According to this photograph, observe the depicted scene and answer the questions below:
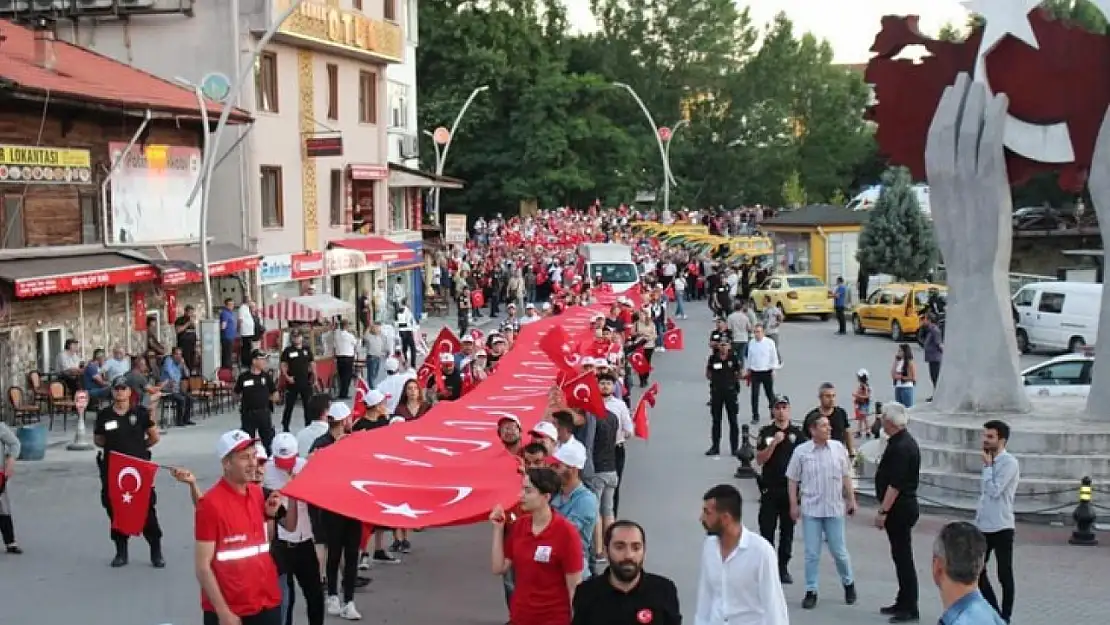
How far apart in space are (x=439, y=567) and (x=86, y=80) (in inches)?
734

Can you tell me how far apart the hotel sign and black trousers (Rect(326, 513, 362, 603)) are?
26018 mm

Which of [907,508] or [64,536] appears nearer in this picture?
[907,508]

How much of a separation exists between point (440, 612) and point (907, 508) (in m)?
3.98

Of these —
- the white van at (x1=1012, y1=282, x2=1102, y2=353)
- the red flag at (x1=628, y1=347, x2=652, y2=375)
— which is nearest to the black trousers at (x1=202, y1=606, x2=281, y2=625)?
the red flag at (x1=628, y1=347, x2=652, y2=375)

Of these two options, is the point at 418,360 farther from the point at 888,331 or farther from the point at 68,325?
the point at 888,331

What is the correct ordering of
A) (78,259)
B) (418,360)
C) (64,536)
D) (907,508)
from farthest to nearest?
1. (418,360)
2. (78,259)
3. (64,536)
4. (907,508)

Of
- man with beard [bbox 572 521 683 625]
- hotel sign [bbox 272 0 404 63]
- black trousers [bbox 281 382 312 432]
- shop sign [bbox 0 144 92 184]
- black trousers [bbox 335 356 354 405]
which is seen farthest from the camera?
hotel sign [bbox 272 0 404 63]

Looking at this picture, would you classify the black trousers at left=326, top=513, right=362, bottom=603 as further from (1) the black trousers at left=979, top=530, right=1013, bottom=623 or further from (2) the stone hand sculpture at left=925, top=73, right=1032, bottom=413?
(2) the stone hand sculpture at left=925, top=73, right=1032, bottom=413

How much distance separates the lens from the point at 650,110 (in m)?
92.5

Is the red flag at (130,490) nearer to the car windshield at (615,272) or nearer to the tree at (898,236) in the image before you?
the car windshield at (615,272)

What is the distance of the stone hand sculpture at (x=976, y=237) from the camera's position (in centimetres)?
1891

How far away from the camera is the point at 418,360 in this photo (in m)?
35.2

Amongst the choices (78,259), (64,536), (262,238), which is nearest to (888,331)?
(262,238)

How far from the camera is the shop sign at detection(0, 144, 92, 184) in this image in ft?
84.6
